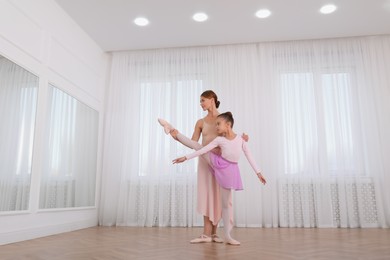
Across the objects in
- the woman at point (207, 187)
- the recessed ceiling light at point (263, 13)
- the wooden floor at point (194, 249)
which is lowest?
the wooden floor at point (194, 249)

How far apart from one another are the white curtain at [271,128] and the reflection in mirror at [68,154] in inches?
14.8

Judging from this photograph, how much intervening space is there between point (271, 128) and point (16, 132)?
10.6 ft

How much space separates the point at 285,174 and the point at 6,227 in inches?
133

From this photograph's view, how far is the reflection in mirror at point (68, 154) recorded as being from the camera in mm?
3736

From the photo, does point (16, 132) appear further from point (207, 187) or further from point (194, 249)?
point (194, 249)

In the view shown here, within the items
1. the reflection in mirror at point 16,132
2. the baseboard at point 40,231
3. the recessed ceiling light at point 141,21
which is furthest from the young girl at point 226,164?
the recessed ceiling light at point 141,21

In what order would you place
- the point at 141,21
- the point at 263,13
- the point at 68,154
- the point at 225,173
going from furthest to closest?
the point at 141,21 < the point at 263,13 < the point at 68,154 < the point at 225,173

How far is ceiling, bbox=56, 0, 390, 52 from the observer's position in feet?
13.4

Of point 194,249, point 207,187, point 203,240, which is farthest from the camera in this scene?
point 207,187

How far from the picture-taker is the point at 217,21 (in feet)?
14.7

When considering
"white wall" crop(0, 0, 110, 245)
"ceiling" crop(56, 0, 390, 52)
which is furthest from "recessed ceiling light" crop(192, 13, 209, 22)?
"white wall" crop(0, 0, 110, 245)

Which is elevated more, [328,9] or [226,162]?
[328,9]

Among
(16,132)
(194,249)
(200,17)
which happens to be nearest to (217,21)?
(200,17)

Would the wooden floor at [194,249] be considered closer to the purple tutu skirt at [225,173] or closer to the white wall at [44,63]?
the white wall at [44,63]
